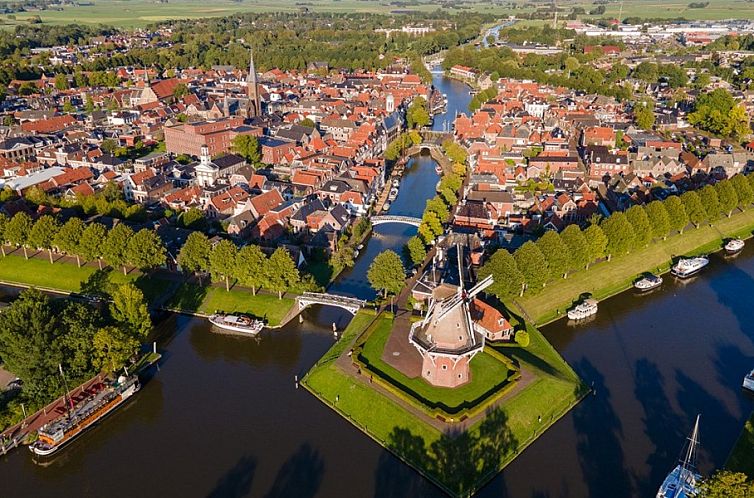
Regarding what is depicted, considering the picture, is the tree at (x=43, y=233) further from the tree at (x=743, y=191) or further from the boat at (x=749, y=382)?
the tree at (x=743, y=191)

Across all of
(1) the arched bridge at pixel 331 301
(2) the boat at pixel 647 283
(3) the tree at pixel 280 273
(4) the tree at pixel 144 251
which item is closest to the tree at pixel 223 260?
(3) the tree at pixel 280 273

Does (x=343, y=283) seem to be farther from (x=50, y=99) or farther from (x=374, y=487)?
(x=50, y=99)

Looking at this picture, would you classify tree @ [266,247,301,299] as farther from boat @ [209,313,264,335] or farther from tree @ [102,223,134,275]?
tree @ [102,223,134,275]

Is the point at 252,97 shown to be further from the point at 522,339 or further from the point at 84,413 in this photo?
the point at 84,413

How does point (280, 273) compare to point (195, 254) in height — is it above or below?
below

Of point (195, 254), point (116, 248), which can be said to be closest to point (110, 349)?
point (195, 254)

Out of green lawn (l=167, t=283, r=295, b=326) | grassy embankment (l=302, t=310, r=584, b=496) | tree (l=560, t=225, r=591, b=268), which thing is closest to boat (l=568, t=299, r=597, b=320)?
tree (l=560, t=225, r=591, b=268)
